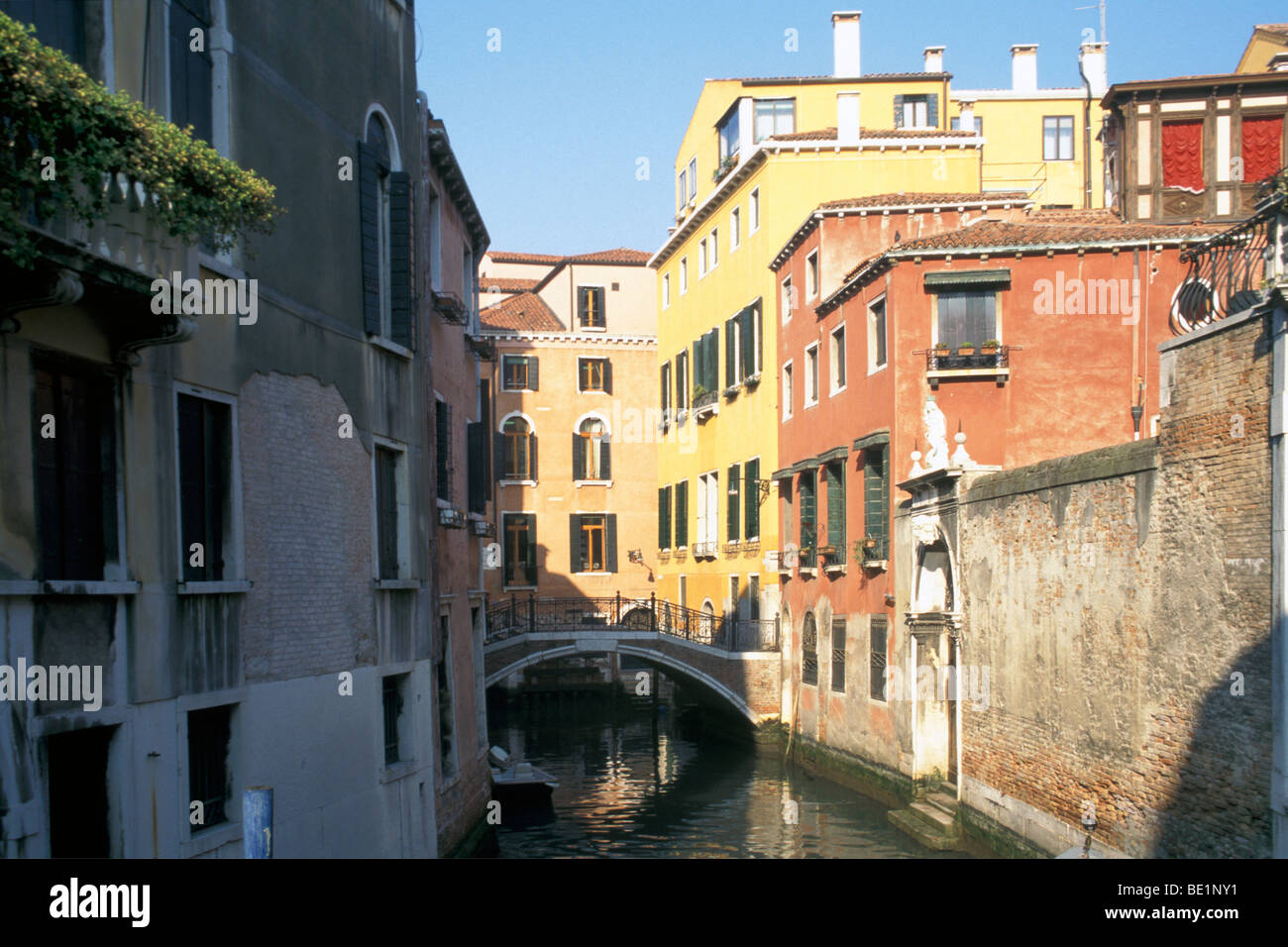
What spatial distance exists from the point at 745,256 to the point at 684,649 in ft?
26.8

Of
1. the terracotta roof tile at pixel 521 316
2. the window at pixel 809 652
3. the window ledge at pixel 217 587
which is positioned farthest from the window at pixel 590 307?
the window ledge at pixel 217 587

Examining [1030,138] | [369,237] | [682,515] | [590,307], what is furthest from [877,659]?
[590,307]

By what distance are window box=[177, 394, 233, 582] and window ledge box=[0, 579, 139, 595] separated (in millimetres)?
864

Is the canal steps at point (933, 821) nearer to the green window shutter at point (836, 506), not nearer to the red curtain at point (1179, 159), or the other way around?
the green window shutter at point (836, 506)

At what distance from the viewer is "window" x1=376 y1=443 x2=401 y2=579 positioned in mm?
10984

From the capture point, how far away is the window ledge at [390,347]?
1054 cm

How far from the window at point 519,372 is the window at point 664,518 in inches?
201

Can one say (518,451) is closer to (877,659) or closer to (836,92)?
(836,92)

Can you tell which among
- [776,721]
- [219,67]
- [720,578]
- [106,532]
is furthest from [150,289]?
[720,578]

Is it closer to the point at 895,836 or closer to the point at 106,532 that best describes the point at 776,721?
the point at 895,836

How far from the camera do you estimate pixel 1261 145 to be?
19078 mm

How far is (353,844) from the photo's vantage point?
967cm
